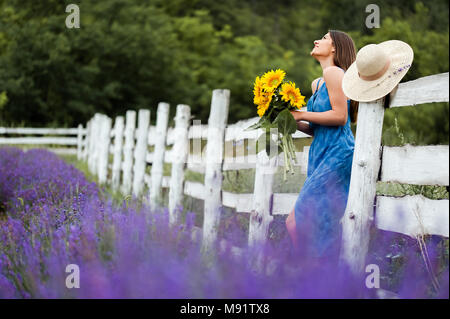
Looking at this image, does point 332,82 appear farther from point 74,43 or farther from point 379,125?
point 74,43

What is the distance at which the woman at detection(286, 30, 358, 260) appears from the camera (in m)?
3.25

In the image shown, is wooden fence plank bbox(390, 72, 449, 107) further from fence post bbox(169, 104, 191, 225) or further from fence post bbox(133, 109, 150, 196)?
fence post bbox(133, 109, 150, 196)

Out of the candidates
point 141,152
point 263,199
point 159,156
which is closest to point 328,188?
point 263,199

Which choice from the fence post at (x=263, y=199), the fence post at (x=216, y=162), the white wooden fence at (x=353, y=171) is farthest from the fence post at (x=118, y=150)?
the fence post at (x=263, y=199)

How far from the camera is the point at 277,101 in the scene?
3260mm

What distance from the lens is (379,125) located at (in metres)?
3.03

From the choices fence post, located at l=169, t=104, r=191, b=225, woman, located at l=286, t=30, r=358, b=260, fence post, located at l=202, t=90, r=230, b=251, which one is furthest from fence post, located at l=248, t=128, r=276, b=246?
fence post, located at l=169, t=104, r=191, b=225

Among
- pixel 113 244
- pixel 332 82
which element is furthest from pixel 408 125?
pixel 113 244

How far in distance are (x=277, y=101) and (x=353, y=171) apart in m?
0.60

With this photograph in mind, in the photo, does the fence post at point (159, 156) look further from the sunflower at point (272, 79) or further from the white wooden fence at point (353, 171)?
the sunflower at point (272, 79)

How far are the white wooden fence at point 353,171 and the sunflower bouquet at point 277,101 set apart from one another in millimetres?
394

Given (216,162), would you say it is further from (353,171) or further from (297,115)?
(353,171)

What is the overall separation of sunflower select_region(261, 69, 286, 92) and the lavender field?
905 mm
